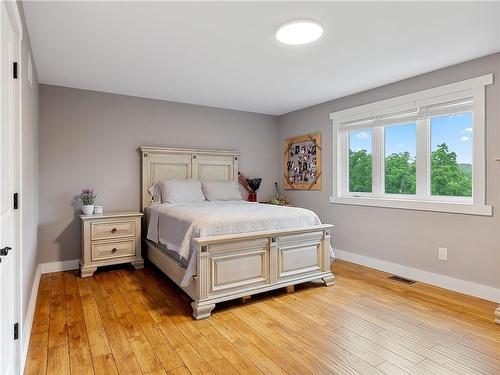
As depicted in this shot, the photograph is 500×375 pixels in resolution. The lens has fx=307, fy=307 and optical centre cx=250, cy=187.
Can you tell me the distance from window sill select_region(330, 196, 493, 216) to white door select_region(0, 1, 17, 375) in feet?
11.8

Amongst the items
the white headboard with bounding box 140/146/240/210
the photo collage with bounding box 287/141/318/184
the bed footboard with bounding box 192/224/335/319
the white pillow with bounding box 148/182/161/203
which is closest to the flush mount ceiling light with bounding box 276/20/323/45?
the bed footboard with bounding box 192/224/335/319

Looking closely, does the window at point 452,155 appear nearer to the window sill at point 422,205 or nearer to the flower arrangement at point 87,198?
the window sill at point 422,205

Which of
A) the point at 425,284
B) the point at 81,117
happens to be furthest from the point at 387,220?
the point at 81,117

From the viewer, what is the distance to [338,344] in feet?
6.96

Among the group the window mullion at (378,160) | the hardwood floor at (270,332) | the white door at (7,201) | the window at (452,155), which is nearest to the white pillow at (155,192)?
the hardwood floor at (270,332)

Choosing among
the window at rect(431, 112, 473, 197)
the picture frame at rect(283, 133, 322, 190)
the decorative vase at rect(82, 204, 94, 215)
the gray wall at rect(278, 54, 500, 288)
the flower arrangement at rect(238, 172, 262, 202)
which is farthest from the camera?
the flower arrangement at rect(238, 172, 262, 202)

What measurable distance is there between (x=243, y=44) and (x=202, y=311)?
227 cm

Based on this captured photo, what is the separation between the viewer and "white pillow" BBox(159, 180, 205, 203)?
414 centimetres

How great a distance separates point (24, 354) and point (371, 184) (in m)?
3.86

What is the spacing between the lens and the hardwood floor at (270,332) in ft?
6.17

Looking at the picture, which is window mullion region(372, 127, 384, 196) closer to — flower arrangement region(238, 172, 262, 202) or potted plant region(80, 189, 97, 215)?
flower arrangement region(238, 172, 262, 202)

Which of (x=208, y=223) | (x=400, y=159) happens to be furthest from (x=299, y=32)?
(x=400, y=159)

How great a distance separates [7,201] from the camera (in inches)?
60.7

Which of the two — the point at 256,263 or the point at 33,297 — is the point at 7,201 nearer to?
the point at 33,297
